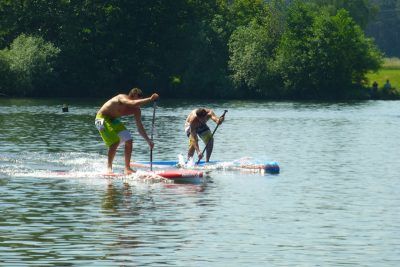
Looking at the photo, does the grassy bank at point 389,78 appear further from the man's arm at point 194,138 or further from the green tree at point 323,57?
the man's arm at point 194,138

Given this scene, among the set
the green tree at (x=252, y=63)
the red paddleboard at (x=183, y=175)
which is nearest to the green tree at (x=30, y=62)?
the green tree at (x=252, y=63)

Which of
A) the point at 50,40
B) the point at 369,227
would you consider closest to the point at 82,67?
the point at 50,40

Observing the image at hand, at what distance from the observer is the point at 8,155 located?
1455 inches

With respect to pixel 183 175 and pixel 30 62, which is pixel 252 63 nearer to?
pixel 30 62

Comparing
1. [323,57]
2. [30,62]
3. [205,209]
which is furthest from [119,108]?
[323,57]

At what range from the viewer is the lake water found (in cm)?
1855

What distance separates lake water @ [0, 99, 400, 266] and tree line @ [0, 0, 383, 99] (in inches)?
2575

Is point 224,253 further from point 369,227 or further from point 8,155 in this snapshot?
point 8,155

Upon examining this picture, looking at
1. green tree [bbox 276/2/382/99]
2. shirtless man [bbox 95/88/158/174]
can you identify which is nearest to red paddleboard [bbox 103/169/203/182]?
shirtless man [bbox 95/88/158/174]

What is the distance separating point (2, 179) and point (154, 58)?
86297mm

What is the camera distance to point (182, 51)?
116 metres

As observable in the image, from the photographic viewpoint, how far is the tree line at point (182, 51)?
112 m

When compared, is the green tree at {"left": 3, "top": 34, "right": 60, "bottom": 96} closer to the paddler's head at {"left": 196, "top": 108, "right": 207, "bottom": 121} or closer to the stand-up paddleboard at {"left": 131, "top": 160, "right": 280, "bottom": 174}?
the paddler's head at {"left": 196, "top": 108, "right": 207, "bottom": 121}

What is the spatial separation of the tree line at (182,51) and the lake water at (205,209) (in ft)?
215
